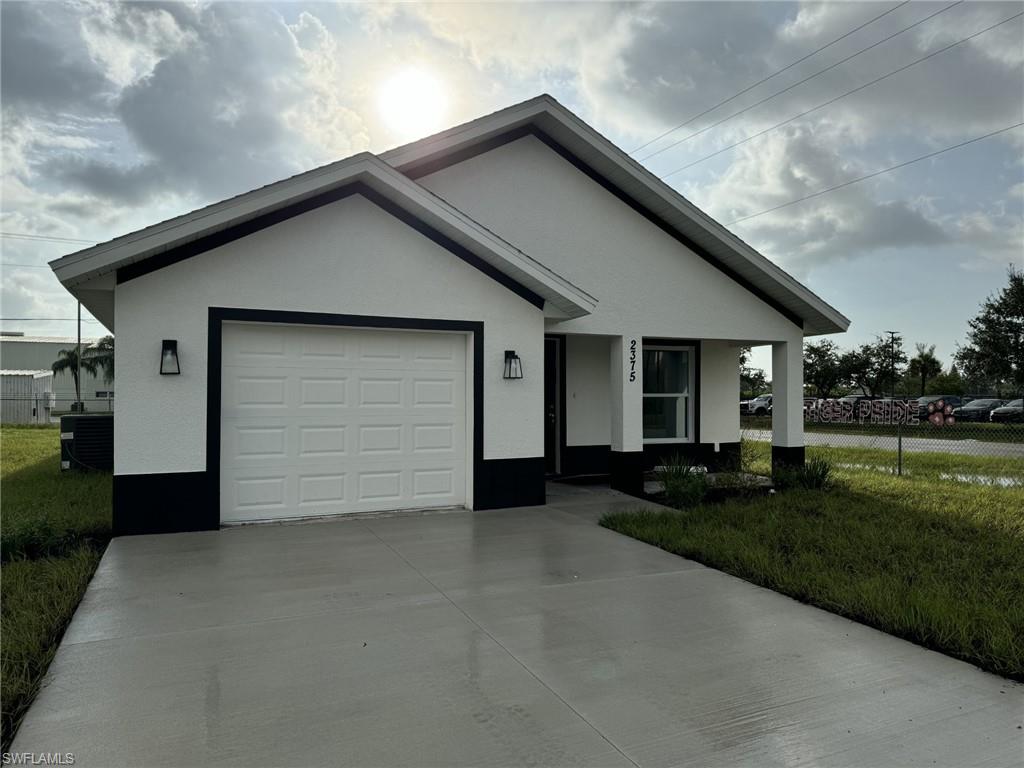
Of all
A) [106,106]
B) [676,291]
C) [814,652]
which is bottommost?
[814,652]

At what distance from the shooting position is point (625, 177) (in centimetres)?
1040

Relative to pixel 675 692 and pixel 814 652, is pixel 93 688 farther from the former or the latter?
pixel 814 652

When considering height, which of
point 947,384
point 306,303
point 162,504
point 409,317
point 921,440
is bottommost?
point 921,440

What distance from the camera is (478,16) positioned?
33.9 ft

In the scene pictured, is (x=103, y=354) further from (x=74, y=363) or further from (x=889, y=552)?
(x=889, y=552)

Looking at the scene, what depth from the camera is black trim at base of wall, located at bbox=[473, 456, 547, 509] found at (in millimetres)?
8586

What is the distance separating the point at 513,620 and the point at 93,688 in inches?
100

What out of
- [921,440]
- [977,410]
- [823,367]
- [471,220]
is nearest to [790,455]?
[471,220]

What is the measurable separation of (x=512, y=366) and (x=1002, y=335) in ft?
126

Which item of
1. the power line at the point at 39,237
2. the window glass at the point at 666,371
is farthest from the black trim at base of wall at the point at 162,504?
the power line at the point at 39,237

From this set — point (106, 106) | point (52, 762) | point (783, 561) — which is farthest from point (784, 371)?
point (106, 106)

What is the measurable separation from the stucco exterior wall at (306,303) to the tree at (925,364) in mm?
A: 59350

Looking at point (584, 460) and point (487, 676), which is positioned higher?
point (584, 460)

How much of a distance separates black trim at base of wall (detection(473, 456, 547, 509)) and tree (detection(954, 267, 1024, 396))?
3664 cm
